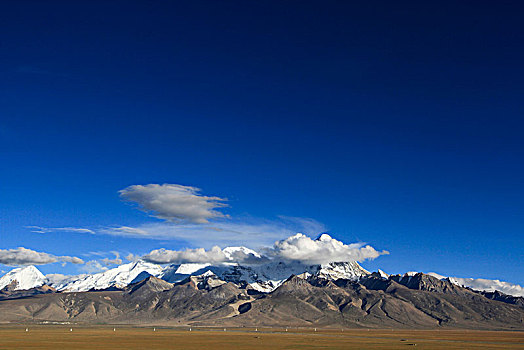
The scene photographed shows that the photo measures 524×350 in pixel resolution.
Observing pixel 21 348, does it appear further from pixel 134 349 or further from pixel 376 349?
pixel 376 349

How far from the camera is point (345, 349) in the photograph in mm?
149000

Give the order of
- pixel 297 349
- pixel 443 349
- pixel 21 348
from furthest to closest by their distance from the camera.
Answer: pixel 443 349 → pixel 297 349 → pixel 21 348

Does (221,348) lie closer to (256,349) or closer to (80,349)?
(256,349)

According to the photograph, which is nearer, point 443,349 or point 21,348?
point 21,348

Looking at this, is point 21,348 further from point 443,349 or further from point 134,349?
point 443,349

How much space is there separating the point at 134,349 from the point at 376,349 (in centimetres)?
6821

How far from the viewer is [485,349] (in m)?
170

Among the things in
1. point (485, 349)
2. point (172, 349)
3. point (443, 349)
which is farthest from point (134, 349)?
point (485, 349)

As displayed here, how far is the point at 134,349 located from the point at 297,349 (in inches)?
1752

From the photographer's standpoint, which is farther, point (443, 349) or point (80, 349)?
point (443, 349)

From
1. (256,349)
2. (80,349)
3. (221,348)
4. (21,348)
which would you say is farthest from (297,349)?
(21,348)

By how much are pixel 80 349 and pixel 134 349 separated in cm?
1482

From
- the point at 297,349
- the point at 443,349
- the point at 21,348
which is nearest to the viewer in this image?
the point at 21,348

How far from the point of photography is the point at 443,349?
530ft
